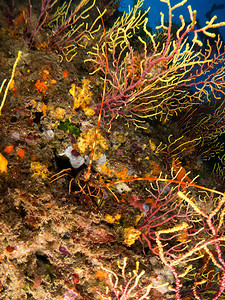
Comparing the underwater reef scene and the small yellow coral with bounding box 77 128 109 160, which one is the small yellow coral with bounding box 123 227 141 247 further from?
the small yellow coral with bounding box 77 128 109 160

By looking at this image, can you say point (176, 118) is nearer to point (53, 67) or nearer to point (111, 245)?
point (53, 67)

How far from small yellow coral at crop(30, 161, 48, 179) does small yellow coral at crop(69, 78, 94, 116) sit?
119 cm

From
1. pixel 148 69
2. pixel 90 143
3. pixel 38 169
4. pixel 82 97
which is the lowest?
pixel 38 169

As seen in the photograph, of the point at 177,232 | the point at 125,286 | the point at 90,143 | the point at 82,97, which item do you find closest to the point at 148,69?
the point at 82,97

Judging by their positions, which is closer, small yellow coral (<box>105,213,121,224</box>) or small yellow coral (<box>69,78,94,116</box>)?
small yellow coral (<box>105,213,121,224</box>)

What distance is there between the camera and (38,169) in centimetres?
235

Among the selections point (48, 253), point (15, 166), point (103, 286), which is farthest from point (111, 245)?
point (15, 166)

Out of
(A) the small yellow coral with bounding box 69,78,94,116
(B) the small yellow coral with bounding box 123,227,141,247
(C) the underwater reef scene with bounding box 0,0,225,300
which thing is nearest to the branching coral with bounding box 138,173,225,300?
(C) the underwater reef scene with bounding box 0,0,225,300

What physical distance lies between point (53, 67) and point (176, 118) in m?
3.61

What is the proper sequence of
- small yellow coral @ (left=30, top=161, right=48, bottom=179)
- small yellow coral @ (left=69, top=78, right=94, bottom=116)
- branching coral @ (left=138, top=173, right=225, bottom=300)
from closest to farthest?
small yellow coral @ (left=30, top=161, right=48, bottom=179) < branching coral @ (left=138, top=173, right=225, bottom=300) < small yellow coral @ (left=69, top=78, right=94, bottom=116)

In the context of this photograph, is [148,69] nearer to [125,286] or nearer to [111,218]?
[111,218]

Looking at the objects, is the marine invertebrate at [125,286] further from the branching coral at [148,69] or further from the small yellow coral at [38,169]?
the branching coral at [148,69]

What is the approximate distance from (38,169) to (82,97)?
1.51 metres

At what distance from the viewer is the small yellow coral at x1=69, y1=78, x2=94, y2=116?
10.0 feet
